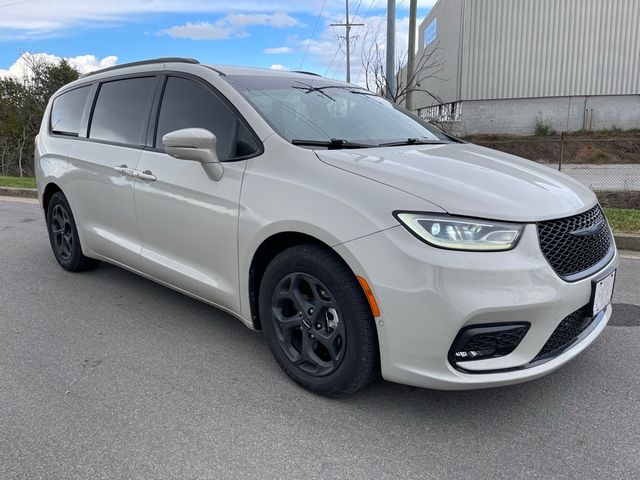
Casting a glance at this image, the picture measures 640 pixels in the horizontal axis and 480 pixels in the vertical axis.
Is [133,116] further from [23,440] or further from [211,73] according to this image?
[23,440]

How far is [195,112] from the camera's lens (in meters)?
3.40

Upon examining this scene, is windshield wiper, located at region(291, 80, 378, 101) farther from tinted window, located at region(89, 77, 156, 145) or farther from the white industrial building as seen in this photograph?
the white industrial building

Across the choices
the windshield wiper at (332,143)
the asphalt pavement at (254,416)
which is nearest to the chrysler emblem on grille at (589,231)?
the asphalt pavement at (254,416)

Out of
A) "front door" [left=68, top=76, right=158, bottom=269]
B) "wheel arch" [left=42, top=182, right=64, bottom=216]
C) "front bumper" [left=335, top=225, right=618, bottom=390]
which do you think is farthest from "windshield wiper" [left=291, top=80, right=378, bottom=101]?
"wheel arch" [left=42, top=182, right=64, bottom=216]

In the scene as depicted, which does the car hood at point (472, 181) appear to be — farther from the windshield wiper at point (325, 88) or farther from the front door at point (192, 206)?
the windshield wiper at point (325, 88)

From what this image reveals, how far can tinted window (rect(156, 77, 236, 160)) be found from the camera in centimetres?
315

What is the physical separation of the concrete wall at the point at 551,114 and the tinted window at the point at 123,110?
25305mm

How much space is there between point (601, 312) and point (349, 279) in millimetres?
1435

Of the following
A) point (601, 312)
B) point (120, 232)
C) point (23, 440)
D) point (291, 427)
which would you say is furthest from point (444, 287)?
point (120, 232)

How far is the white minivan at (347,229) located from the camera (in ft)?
7.45

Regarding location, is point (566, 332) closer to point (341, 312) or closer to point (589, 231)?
point (589, 231)

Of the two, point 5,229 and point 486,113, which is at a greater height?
point 486,113

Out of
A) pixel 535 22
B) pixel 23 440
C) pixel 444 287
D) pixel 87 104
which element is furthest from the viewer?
pixel 535 22

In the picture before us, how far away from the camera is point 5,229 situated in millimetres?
7246
